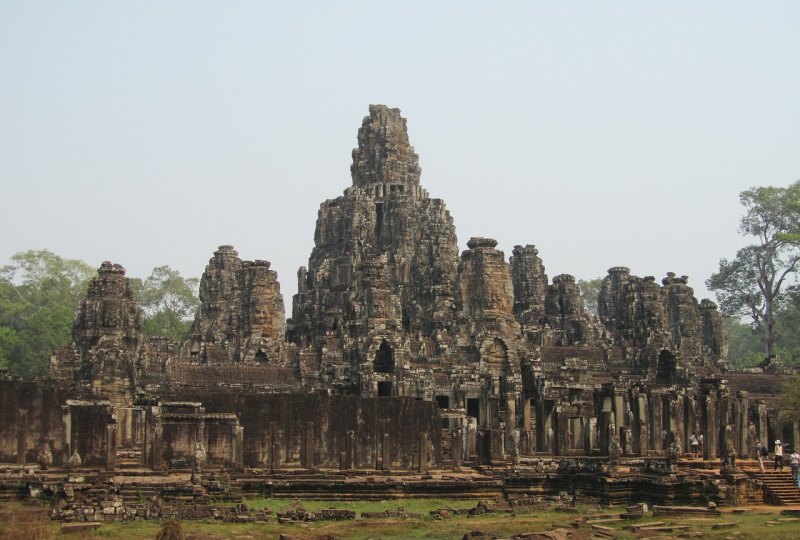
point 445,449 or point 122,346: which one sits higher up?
point 122,346

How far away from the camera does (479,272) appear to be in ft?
189

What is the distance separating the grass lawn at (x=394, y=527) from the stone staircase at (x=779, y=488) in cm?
230

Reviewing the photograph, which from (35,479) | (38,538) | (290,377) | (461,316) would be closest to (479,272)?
(461,316)

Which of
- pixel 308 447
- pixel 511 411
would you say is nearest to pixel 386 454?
pixel 308 447

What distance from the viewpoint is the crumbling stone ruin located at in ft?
129

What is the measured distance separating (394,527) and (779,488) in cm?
1213

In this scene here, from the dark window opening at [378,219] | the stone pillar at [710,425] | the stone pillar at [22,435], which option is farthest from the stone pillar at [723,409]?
the dark window opening at [378,219]

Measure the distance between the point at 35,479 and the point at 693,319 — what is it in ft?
174

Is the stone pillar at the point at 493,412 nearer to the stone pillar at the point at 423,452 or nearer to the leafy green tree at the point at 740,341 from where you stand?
the stone pillar at the point at 423,452

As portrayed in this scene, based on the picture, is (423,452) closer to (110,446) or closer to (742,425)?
(110,446)

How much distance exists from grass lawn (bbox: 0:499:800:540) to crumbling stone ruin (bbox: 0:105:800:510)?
7464 millimetres

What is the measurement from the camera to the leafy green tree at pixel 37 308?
3492 inches

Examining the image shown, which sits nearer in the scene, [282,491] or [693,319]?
[282,491]

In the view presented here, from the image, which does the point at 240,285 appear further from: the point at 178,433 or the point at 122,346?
the point at 178,433
